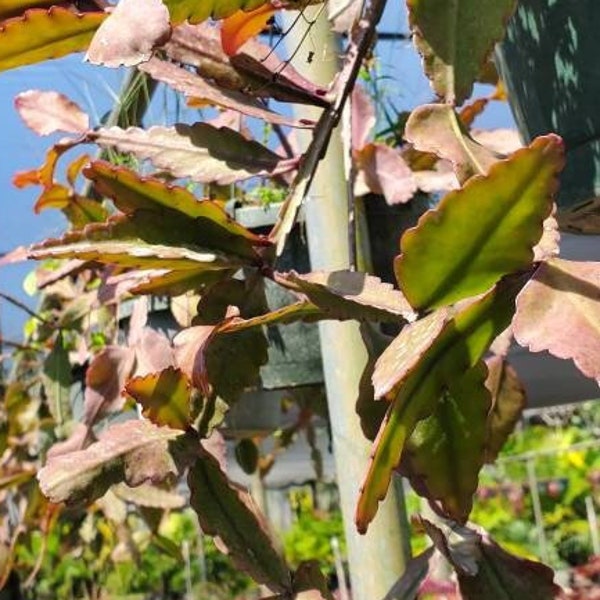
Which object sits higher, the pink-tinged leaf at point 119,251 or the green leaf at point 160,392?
the pink-tinged leaf at point 119,251

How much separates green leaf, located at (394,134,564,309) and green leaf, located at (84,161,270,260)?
12 centimetres

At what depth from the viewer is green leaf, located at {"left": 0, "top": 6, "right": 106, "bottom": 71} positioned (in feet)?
1.67

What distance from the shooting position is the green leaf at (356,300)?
454 mm

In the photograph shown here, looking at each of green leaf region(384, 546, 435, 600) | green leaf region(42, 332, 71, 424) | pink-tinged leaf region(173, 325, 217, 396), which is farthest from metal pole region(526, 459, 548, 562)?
pink-tinged leaf region(173, 325, 217, 396)

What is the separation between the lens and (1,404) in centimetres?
164

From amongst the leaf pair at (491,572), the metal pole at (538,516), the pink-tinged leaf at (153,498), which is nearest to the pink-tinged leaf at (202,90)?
the leaf pair at (491,572)

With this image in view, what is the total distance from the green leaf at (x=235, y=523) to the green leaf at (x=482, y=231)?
0.58 feet

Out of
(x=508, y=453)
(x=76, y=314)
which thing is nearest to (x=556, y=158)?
(x=76, y=314)

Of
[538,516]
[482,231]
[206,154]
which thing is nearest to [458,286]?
[482,231]

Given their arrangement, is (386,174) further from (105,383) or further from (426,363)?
(426,363)

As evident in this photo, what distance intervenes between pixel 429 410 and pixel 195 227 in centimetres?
15

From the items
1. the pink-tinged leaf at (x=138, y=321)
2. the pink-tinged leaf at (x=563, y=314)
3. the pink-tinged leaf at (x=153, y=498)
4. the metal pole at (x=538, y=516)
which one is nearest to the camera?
the pink-tinged leaf at (x=563, y=314)

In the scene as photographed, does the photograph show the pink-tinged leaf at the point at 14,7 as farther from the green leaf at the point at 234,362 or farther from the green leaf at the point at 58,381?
the green leaf at the point at 58,381

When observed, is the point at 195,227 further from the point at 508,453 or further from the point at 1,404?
the point at 508,453
